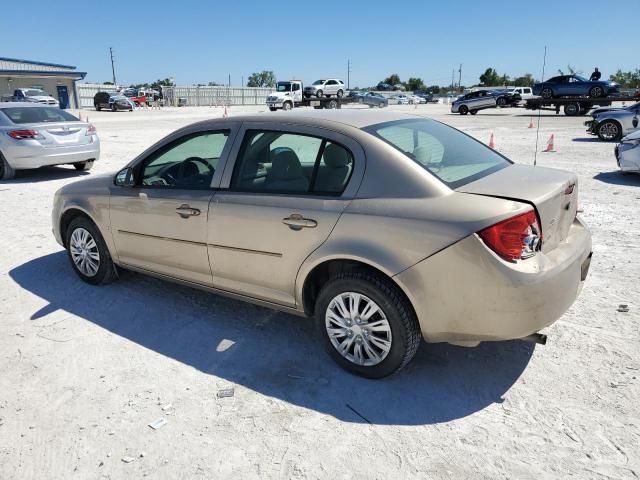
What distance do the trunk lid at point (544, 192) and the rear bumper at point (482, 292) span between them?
19 cm

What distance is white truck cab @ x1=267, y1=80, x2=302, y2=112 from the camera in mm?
43312

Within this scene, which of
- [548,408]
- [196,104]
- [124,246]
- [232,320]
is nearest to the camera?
[548,408]

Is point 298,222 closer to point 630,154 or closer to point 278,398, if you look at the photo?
point 278,398

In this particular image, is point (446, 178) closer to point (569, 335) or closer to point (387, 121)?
point (387, 121)

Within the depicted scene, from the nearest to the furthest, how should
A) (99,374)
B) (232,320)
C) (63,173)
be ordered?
(99,374) < (232,320) < (63,173)

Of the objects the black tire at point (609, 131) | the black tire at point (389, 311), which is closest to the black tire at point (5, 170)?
the black tire at point (389, 311)

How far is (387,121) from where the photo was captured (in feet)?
11.7

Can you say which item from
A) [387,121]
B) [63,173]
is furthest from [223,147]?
[63,173]

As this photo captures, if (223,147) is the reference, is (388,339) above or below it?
below

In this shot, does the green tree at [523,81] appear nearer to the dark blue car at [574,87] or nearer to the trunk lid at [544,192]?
the dark blue car at [574,87]

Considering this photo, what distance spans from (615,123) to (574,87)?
16623 millimetres

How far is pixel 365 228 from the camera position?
3004 mm

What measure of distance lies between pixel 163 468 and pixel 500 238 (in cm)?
211

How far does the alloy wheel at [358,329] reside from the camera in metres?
3.11
